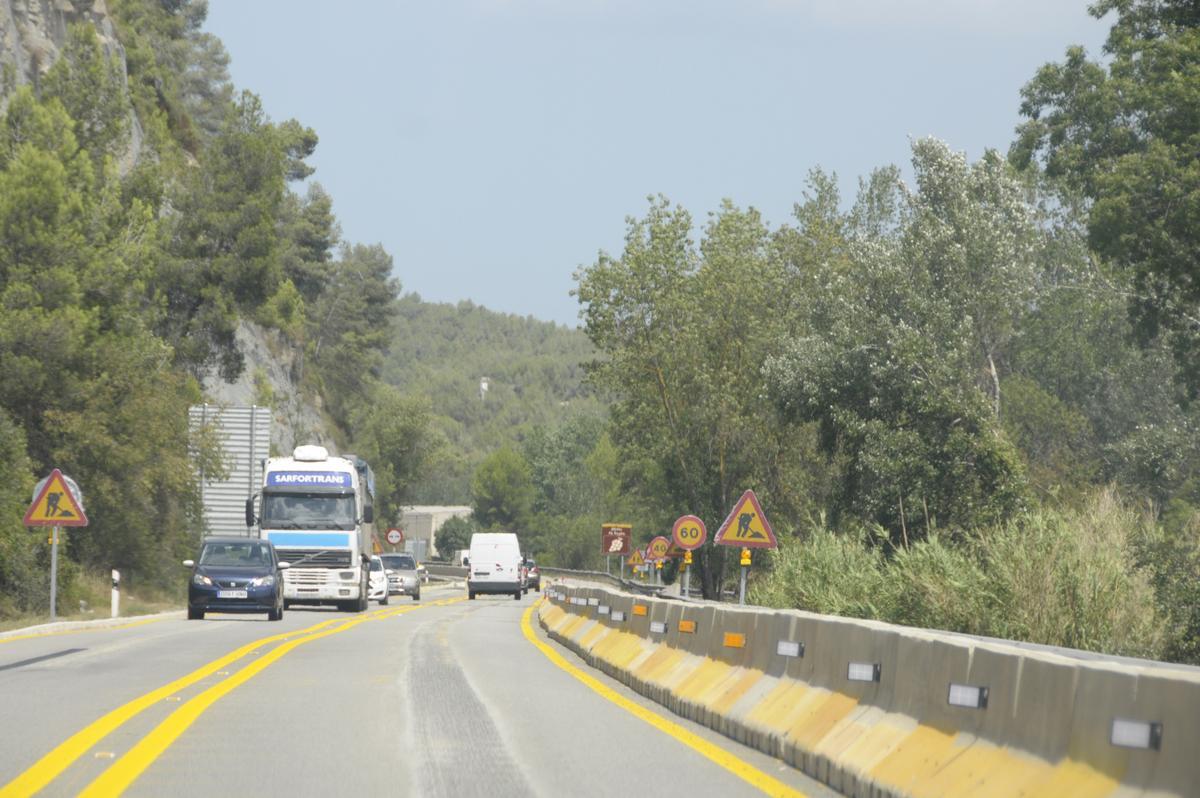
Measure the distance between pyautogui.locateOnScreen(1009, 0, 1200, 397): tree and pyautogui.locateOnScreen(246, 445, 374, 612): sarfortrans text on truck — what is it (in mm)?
17873

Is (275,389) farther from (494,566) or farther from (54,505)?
(54,505)

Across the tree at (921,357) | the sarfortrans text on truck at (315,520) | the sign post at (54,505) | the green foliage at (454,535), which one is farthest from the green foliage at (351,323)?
the sign post at (54,505)

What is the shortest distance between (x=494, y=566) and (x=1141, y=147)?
29534 mm

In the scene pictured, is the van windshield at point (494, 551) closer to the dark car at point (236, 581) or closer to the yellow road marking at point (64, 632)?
the dark car at point (236, 581)

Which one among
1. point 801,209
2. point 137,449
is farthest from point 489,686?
point 801,209

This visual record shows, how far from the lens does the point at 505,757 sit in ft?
33.8

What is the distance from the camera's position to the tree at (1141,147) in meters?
31.2

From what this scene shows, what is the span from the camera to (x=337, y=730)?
1167 centimetres

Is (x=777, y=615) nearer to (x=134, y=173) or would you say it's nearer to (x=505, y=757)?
(x=505, y=757)

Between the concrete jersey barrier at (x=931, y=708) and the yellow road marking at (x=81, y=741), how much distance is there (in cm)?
424

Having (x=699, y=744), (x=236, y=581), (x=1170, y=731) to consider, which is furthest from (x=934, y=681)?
(x=236, y=581)

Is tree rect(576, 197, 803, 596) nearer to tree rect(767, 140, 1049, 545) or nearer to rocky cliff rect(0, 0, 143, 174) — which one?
tree rect(767, 140, 1049, 545)

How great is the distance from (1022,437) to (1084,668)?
74696 millimetres

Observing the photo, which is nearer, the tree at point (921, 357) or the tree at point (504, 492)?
the tree at point (921, 357)
